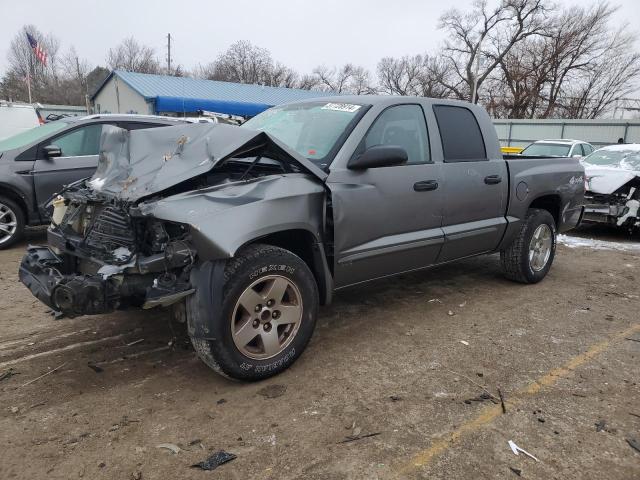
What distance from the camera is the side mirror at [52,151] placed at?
21.4 ft

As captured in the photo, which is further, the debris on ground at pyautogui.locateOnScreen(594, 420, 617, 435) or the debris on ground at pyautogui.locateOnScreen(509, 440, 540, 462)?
the debris on ground at pyautogui.locateOnScreen(594, 420, 617, 435)

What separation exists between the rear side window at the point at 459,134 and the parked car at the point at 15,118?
32.5 feet

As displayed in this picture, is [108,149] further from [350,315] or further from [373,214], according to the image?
[350,315]

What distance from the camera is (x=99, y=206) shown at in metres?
3.29

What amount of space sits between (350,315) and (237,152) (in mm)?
1931

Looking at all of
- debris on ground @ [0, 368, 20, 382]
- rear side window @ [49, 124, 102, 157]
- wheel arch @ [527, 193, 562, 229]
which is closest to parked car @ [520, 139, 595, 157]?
wheel arch @ [527, 193, 562, 229]

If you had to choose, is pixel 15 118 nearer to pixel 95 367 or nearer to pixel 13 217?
pixel 13 217

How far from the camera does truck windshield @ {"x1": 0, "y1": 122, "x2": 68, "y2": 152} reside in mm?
6664

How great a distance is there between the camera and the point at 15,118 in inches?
437

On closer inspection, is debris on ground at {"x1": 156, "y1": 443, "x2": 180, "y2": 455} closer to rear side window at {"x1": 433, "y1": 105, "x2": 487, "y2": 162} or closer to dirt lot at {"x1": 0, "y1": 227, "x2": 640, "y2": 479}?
dirt lot at {"x1": 0, "y1": 227, "x2": 640, "y2": 479}

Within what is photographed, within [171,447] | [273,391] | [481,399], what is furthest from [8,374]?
[481,399]

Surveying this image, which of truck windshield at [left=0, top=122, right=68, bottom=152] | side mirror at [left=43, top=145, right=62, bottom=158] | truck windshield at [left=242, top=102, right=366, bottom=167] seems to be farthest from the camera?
truck windshield at [left=0, top=122, right=68, bottom=152]

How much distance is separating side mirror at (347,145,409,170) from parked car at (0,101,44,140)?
10.0 m

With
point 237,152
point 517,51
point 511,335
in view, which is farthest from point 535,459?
point 517,51
